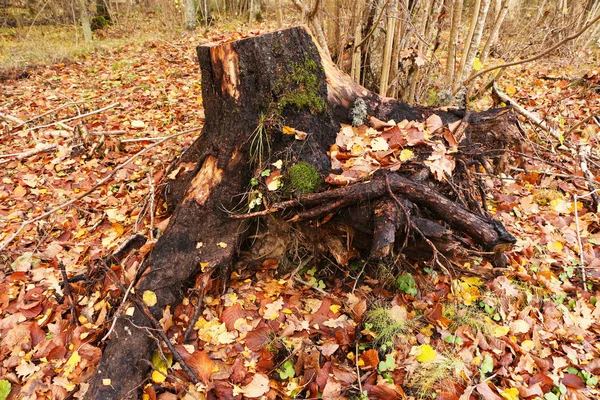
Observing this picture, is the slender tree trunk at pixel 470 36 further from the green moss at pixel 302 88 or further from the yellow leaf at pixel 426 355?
the yellow leaf at pixel 426 355

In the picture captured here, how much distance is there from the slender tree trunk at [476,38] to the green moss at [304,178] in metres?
2.80

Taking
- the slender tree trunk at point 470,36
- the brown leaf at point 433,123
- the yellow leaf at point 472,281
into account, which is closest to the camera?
the yellow leaf at point 472,281

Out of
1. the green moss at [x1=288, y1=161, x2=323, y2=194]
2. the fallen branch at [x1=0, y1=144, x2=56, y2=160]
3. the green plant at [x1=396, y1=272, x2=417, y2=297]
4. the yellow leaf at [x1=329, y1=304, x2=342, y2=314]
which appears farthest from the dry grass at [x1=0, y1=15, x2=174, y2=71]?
the green plant at [x1=396, y1=272, x2=417, y2=297]

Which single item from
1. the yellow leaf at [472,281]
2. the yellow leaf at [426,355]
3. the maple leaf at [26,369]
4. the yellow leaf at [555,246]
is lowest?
the maple leaf at [26,369]

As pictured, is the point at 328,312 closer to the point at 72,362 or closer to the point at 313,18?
the point at 72,362

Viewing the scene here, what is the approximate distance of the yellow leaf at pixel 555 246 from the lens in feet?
9.91

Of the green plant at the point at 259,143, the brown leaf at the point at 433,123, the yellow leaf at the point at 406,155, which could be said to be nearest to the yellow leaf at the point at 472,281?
the yellow leaf at the point at 406,155

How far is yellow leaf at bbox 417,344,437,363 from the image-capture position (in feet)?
6.95

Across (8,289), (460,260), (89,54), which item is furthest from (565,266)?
(89,54)

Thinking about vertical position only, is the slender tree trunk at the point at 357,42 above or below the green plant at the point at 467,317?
above

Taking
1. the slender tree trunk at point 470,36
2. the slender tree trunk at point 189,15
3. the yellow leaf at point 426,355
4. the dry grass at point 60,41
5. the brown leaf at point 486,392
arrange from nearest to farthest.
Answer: the brown leaf at point 486,392
the yellow leaf at point 426,355
the slender tree trunk at point 470,36
the dry grass at point 60,41
the slender tree trunk at point 189,15

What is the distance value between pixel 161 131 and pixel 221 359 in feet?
11.8

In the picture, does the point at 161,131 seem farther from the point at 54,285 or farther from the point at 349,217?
the point at 349,217

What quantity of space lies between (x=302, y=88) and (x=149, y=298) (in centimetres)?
190
